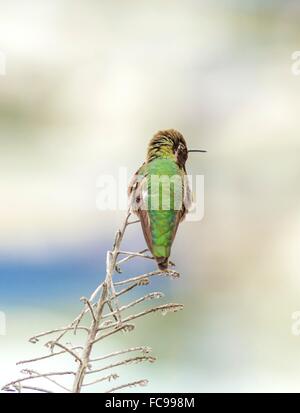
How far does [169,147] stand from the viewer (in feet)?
4.55

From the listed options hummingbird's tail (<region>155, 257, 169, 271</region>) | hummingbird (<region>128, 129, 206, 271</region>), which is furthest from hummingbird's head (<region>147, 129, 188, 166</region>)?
hummingbird's tail (<region>155, 257, 169, 271</region>)

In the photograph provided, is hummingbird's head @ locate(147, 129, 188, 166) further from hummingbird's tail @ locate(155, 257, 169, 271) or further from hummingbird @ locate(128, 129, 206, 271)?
hummingbird's tail @ locate(155, 257, 169, 271)

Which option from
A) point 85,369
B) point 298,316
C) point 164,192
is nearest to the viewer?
point 85,369

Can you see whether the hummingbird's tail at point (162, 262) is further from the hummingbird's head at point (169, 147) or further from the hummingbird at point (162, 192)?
the hummingbird's head at point (169, 147)

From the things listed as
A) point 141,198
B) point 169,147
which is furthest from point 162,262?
point 169,147

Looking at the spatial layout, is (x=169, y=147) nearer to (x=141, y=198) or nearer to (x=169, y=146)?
(x=169, y=146)

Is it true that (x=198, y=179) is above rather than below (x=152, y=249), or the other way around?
above

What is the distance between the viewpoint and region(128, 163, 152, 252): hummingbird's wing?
1.22 m

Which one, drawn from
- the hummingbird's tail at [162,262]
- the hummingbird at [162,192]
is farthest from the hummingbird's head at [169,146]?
the hummingbird's tail at [162,262]

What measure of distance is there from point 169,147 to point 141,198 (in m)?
0.19
